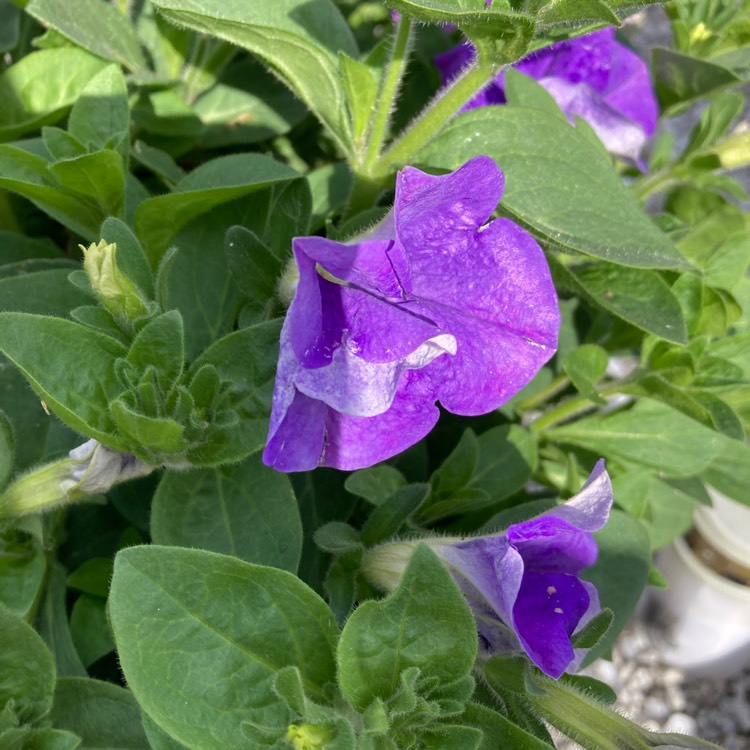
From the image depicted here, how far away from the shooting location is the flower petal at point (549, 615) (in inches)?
26.9

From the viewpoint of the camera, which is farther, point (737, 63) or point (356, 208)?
point (737, 63)

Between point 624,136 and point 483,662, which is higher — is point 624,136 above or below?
above

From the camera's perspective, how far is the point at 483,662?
75 centimetres

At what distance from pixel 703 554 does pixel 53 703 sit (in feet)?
6.06

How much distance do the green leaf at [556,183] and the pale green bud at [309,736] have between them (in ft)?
1.48

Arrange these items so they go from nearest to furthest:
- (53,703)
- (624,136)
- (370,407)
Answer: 1. (370,407)
2. (53,703)
3. (624,136)

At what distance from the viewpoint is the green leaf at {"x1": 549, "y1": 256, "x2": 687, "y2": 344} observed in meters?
0.92

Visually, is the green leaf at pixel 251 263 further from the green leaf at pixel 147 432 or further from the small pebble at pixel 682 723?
the small pebble at pixel 682 723

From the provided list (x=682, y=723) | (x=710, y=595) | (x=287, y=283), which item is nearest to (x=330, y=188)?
(x=287, y=283)

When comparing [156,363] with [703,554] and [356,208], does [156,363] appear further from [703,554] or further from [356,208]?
[703,554]

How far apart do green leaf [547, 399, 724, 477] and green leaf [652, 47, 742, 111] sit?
1.37ft

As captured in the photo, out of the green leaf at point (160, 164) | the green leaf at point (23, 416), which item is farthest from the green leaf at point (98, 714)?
the green leaf at point (160, 164)

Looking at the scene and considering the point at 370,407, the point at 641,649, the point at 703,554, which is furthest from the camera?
the point at 641,649

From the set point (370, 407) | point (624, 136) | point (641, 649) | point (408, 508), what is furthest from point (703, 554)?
point (370, 407)
